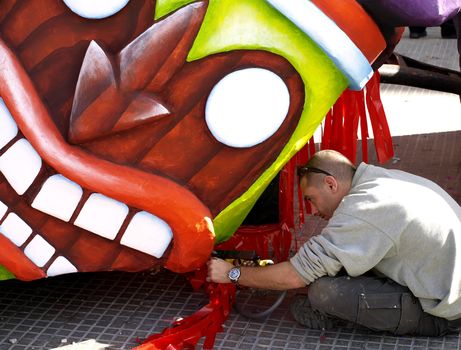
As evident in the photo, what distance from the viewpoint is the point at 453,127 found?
5449 mm

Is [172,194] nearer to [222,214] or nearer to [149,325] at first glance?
[222,214]

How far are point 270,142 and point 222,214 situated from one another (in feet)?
0.96

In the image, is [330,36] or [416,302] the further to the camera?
[416,302]

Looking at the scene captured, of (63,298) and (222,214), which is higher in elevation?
(222,214)

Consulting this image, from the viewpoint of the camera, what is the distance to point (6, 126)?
9.96ft

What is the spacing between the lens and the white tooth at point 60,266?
3199 mm

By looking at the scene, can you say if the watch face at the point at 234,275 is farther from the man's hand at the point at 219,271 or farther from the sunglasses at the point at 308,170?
the sunglasses at the point at 308,170

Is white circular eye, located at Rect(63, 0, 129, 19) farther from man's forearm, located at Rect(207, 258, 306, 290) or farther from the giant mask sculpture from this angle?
man's forearm, located at Rect(207, 258, 306, 290)

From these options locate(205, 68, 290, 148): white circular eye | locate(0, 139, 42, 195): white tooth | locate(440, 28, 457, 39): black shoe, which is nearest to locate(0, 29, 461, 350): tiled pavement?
locate(0, 139, 42, 195): white tooth

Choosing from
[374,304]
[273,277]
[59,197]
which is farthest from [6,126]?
[374,304]

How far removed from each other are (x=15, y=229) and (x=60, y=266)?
0.63ft

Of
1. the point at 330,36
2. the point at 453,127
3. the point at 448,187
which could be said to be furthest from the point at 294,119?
the point at 453,127

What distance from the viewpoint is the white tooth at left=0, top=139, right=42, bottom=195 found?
120 inches

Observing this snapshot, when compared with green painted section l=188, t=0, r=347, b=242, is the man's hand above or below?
below
